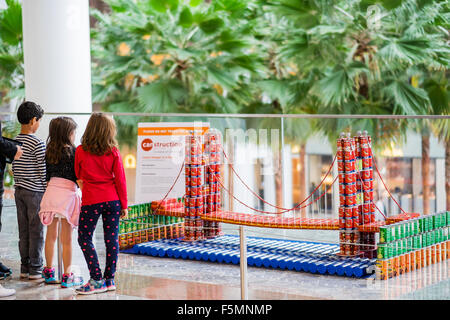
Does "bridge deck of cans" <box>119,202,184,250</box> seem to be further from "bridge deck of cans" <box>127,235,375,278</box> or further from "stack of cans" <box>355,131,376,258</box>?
"stack of cans" <box>355,131,376,258</box>

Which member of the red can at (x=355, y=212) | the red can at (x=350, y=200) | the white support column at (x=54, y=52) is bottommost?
the red can at (x=355, y=212)

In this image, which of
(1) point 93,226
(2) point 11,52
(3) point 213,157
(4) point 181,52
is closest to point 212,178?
(3) point 213,157

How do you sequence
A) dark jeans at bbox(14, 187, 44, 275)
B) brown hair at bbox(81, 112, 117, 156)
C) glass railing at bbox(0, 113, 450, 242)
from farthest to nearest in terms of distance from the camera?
1. glass railing at bbox(0, 113, 450, 242)
2. dark jeans at bbox(14, 187, 44, 275)
3. brown hair at bbox(81, 112, 117, 156)

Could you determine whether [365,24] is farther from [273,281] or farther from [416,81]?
[273,281]

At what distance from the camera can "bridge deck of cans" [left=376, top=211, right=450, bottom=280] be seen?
4383mm

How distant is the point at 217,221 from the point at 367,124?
14.0 feet

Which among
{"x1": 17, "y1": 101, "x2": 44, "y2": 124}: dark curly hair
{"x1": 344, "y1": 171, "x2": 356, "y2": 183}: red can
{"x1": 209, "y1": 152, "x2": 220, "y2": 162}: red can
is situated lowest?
{"x1": 344, "y1": 171, "x2": 356, "y2": 183}: red can

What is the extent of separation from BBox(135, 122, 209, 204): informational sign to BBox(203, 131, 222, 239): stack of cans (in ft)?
0.53

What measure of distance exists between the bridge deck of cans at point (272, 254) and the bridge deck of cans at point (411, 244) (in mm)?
316

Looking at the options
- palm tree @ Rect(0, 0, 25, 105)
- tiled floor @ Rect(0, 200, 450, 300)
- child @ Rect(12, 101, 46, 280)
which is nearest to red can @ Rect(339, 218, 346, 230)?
tiled floor @ Rect(0, 200, 450, 300)

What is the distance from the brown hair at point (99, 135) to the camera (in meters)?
4.82

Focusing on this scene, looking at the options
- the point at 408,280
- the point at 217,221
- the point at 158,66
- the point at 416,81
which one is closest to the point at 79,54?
the point at 217,221

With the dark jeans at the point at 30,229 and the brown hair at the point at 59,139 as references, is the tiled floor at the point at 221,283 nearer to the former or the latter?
the dark jeans at the point at 30,229

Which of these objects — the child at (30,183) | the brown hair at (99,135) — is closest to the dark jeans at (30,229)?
the child at (30,183)
